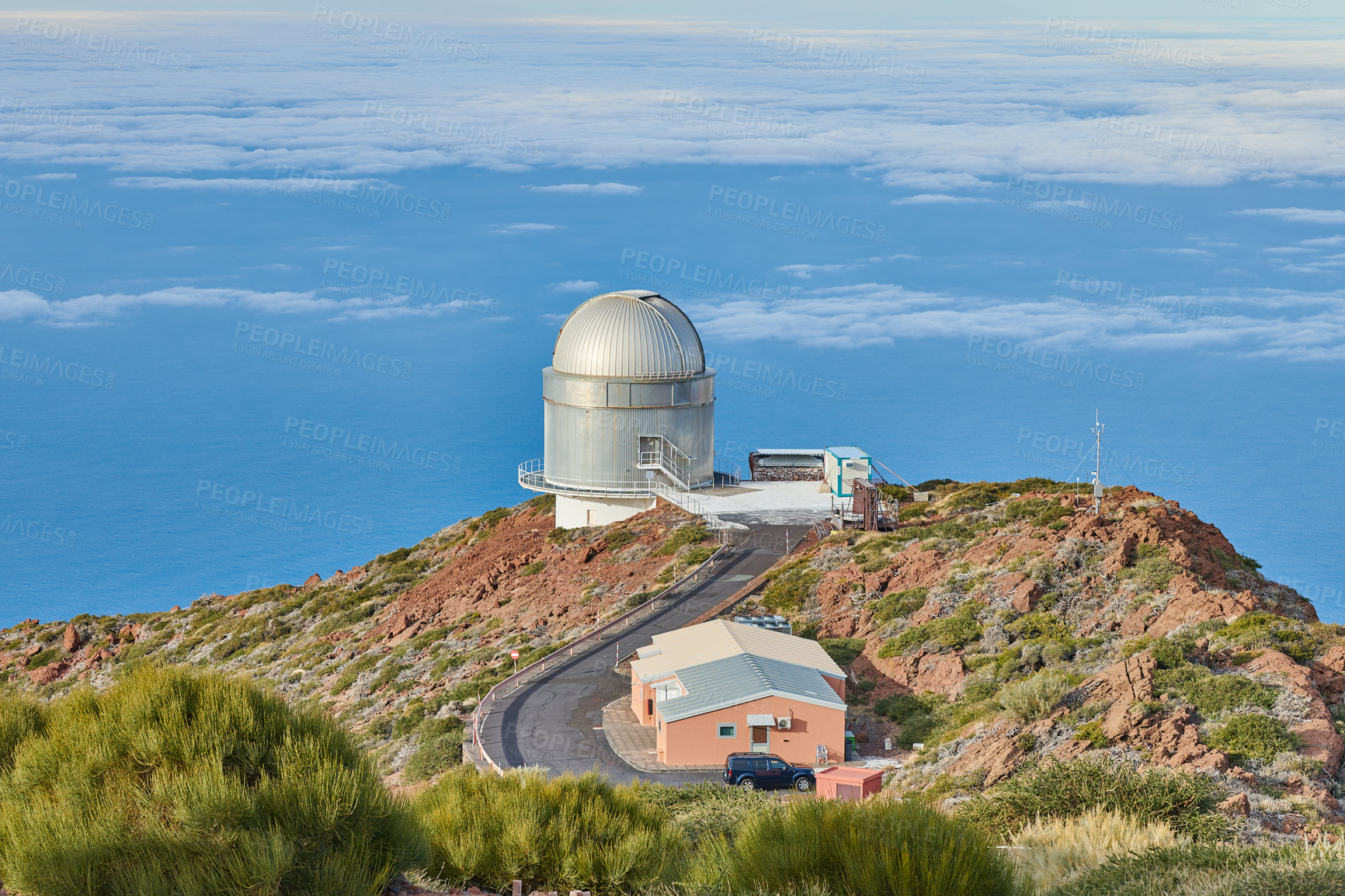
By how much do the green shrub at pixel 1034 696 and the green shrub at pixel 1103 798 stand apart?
417cm

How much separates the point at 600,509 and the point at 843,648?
16663 mm

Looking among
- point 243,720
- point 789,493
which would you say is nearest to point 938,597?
point 789,493

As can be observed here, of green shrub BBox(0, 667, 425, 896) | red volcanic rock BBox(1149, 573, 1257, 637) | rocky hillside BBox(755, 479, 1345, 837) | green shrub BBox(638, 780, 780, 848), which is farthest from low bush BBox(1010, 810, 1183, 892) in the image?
red volcanic rock BBox(1149, 573, 1257, 637)

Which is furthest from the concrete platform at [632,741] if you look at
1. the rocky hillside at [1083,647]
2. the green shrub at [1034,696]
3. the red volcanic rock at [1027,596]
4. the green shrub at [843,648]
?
the red volcanic rock at [1027,596]

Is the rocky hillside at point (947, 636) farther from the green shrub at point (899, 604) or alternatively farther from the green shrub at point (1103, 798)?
the green shrub at point (1103, 798)

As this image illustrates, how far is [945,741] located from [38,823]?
636 inches

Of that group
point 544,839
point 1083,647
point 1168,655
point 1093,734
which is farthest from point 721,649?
point 544,839

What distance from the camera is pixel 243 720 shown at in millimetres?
11867

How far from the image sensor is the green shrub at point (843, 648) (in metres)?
28.9

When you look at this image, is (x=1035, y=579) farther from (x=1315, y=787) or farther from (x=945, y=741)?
(x=1315, y=787)

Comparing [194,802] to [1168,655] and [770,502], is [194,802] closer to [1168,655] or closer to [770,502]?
[1168,655]

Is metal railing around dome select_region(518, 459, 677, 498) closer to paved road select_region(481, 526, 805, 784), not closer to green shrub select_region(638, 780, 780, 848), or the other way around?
paved road select_region(481, 526, 805, 784)

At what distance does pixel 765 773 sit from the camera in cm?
2262

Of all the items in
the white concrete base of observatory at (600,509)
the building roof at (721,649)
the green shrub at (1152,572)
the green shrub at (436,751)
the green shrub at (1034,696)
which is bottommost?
the green shrub at (436,751)
